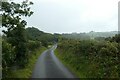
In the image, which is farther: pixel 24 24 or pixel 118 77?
pixel 24 24

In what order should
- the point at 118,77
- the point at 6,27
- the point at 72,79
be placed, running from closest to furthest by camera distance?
the point at 118,77
the point at 72,79
the point at 6,27

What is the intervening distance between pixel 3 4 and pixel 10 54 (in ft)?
23.4

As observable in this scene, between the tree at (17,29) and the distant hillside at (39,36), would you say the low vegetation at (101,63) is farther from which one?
the distant hillside at (39,36)

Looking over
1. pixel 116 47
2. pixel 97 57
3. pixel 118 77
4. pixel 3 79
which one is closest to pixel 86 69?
pixel 97 57

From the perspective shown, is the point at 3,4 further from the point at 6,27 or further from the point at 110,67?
the point at 110,67

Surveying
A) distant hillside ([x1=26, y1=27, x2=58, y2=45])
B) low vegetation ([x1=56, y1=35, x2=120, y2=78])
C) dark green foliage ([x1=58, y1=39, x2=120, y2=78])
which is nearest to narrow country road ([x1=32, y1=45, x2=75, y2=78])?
low vegetation ([x1=56, y1=35, x2=120, y2=78])

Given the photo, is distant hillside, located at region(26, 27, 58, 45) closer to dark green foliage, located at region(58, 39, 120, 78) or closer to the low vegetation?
dark green foliage, located at region(58, 39, 120, 78)

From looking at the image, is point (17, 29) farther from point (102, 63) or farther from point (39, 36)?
point (39, 36)

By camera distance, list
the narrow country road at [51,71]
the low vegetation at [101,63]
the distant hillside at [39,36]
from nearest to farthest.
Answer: the low vegetation at [101,63]
the narrow country road at [51,71]
the distant hillside at [39,36]

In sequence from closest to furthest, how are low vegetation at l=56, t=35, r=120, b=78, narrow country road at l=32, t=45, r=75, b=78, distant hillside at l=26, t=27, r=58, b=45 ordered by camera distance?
low vegetation at l=56, t=35, r=120, b=78
narrow country road at l=32, t=45, r=75, b=78
distant hillside at l=26, t=27, r=58, b=45

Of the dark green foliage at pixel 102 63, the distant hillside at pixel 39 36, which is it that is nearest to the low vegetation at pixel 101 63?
the dark green foliage at pixel 102 63

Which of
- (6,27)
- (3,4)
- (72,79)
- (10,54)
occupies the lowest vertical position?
(72,79)

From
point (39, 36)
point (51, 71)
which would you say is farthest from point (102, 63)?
point (39, 36)

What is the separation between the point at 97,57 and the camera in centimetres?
2847
